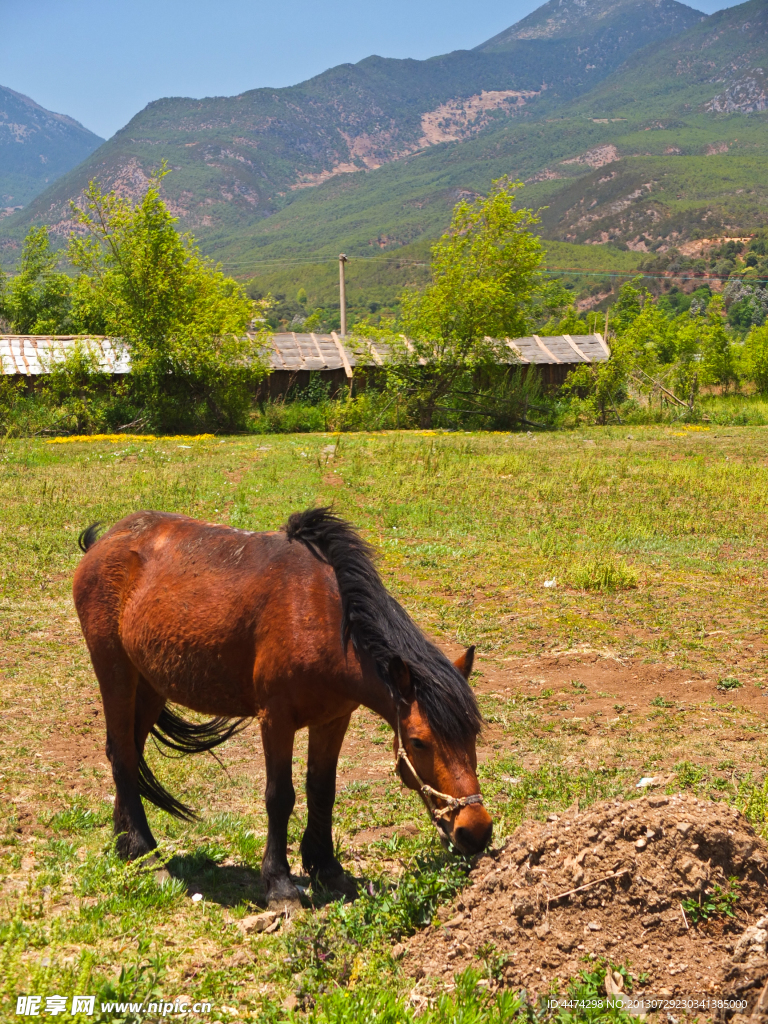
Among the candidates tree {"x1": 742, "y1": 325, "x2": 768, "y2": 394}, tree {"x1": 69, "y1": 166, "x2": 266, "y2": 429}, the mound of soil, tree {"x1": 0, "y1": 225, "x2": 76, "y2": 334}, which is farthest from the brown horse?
tree {"x1": 0, "y1": 225, "x2": 76, "y2": 334}

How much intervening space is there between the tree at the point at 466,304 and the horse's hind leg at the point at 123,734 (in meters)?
24.0

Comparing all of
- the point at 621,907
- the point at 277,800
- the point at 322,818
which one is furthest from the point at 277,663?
the point at 621,907

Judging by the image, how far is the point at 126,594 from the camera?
4.77 metres

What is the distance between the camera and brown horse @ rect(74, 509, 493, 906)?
12.3 ft

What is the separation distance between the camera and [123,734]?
4801mm

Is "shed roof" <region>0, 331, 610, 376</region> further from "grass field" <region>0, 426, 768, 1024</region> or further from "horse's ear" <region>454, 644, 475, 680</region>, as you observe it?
"horse's ear" <region>454, 644, 475, 680</region>

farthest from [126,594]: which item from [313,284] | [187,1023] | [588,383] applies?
[313,284]

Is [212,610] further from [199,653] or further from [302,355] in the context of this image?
[302,355]

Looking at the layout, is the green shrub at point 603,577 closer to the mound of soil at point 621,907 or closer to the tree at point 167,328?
the mound of soil at point 621,907

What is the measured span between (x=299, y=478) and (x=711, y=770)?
11.9 m

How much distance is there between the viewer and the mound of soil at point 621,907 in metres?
3.17

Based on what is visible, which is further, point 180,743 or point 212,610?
point 180,743

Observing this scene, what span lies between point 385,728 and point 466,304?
76.0ft

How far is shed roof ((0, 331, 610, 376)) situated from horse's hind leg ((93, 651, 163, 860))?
2425cm
